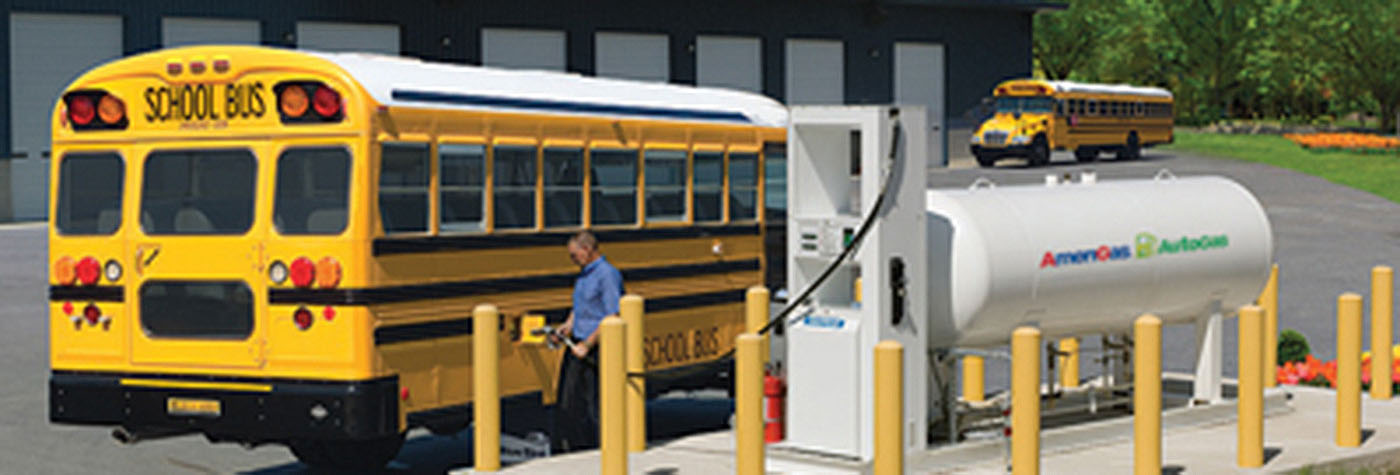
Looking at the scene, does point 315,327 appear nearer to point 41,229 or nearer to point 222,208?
point 222,208

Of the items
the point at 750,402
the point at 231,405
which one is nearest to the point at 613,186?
the point at 231,405

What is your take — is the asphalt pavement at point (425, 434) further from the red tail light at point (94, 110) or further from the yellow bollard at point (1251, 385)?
the yellow bollard at point (1251, 385)

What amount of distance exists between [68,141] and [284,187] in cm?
152

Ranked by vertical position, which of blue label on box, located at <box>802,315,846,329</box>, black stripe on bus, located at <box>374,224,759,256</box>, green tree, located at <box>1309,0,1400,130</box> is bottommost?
blue label on box, located at <box>802,315,846,329</box>

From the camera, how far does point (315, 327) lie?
10195mm

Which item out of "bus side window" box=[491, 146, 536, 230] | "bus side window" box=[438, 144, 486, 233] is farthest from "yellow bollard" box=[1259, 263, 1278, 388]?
"bus side window" box=[438, 144, 486, 233]

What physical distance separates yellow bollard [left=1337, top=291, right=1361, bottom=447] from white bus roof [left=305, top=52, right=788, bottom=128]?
4.10 meters

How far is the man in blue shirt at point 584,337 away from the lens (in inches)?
439

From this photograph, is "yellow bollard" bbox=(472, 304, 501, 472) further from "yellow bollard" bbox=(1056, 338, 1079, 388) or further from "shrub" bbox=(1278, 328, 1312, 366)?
"shrub" bbox=(1278, 328, 1312, 366)

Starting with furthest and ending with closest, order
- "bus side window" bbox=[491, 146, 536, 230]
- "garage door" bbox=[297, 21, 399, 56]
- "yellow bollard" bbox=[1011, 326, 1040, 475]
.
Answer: "garage door" bbox=[297, 21, 399, 56] → "bus side window" bbox=[491, 146, 536, 230] → "yellow bollard" bbox=[1011, 326, 1040, 475]

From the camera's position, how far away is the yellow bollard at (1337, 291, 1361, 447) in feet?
36.1

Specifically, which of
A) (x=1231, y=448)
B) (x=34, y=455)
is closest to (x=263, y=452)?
(x=34, y=455)

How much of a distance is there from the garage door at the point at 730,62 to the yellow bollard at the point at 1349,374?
3556 centimetres

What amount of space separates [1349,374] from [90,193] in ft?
23.5
